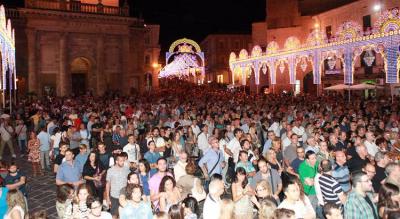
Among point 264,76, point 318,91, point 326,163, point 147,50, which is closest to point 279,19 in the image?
point 264,76

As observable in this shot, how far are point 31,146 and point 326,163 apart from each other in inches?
351

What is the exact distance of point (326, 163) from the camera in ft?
19.6

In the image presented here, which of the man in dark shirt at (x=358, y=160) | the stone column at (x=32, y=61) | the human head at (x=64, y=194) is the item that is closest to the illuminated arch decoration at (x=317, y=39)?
the man in dark shirt at (x=358, y=160)

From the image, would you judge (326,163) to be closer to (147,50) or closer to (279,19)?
(279,19)

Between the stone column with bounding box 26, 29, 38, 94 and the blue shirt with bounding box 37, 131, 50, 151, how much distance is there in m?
24.0

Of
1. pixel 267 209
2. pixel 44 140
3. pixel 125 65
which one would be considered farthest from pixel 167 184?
pixel 125 65

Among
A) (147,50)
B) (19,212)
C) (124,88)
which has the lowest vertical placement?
(19,212)

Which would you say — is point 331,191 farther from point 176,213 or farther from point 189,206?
point 176,213

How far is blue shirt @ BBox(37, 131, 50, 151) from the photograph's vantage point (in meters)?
11.9

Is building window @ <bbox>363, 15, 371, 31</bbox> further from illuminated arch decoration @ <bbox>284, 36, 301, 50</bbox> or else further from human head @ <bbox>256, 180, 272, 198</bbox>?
human head @ <bbox>256, 180, 272, 198</bbox>

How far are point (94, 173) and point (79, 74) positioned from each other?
107 ft

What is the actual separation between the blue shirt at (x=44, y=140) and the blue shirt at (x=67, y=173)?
5.02 metres

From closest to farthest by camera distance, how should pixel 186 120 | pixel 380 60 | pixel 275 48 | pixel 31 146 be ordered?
pixel 31 146 < pixel 186 120 < pixel 275 48 < pixel 380 60

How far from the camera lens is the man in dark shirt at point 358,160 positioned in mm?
7684
